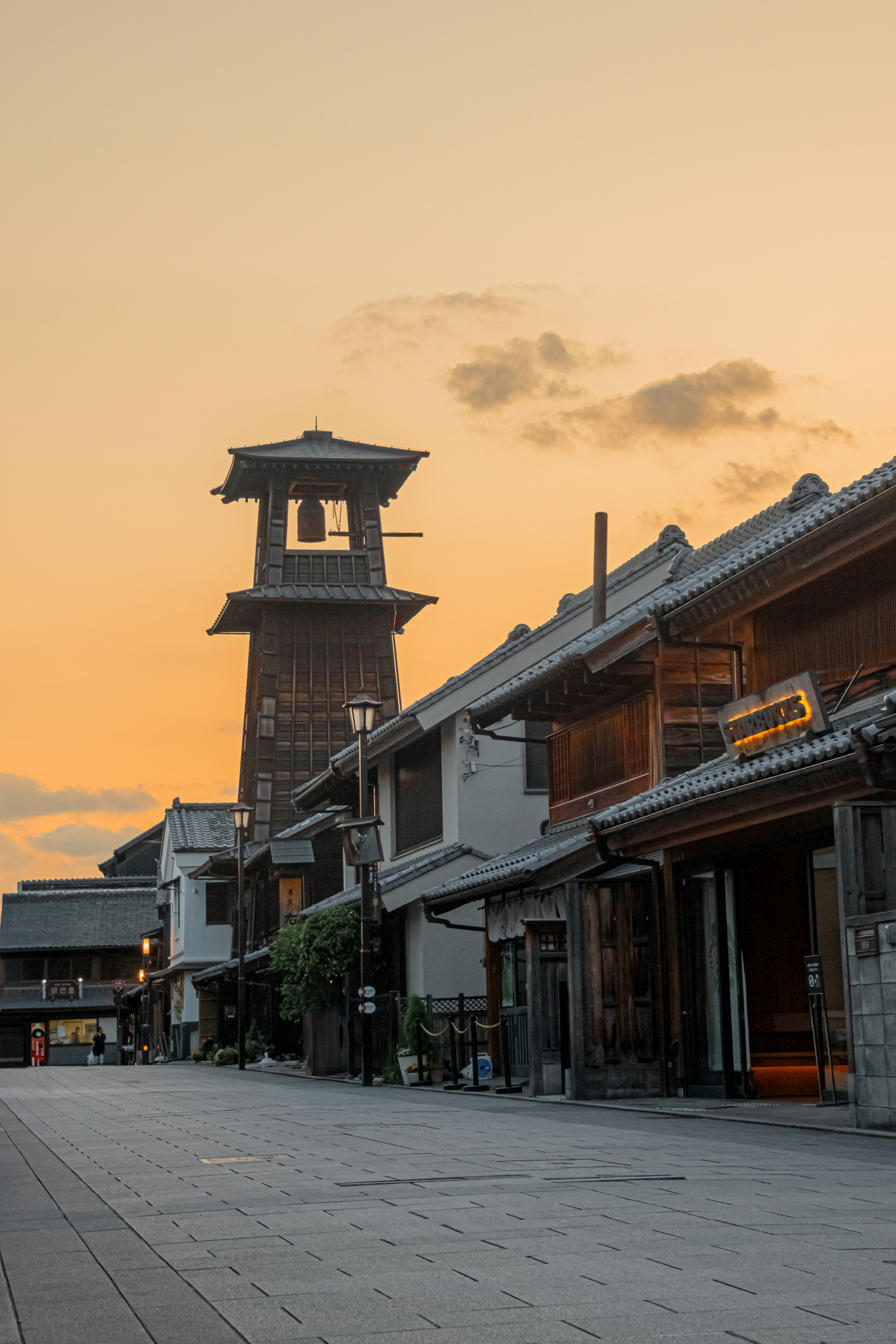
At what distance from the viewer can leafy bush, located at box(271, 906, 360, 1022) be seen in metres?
30.4

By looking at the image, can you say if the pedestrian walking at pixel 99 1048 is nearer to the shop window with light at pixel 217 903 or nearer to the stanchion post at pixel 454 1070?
the shop window with light at pixel 217 903

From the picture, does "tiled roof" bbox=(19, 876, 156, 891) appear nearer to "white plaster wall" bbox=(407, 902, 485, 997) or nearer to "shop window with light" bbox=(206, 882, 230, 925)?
"shop window with light" bbox=(206, 882, 230, 925)

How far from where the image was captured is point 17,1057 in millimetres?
77625

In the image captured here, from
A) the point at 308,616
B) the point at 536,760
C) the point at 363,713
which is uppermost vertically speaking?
the point at 308,616

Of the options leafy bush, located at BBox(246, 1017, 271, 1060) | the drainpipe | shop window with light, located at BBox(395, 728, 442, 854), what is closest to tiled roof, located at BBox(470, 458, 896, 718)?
shop window with light, located at BBox(395, 728, 442, 854)

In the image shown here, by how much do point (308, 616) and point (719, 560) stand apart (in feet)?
99.8

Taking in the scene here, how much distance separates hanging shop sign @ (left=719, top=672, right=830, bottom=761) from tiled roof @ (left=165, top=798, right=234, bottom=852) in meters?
45.0

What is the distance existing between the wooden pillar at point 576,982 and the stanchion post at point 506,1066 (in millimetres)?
2810

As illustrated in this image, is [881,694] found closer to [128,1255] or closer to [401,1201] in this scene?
[401,1201]

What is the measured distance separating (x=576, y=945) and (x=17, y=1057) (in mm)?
65589

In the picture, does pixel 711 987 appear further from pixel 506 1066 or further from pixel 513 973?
pixel 513 973

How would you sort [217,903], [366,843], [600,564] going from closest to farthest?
1. [600,564]
2. [366,843]
3. [217,903]

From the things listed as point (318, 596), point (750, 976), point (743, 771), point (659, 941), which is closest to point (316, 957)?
point (659, 941)

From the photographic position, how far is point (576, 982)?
18.9 m
